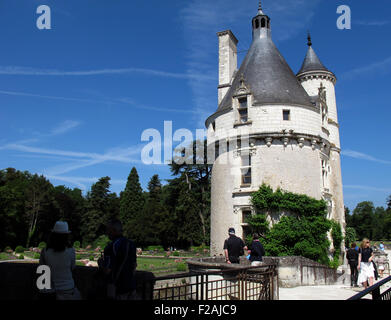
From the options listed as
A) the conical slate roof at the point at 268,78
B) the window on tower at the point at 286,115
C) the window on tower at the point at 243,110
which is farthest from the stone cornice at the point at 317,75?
the window on tower at the point at 243,110

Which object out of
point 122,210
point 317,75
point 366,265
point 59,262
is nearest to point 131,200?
point 122,210

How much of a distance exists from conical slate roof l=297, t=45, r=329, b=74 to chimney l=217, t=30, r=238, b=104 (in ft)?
18.6

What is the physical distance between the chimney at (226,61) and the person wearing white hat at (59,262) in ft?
69.0

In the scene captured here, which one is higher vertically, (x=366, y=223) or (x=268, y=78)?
(x=268, y=78)

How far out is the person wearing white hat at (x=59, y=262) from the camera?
4141mm

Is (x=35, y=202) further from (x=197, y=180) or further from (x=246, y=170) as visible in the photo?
(x=246, y=170)

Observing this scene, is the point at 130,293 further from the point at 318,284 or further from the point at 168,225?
the point at 168,225

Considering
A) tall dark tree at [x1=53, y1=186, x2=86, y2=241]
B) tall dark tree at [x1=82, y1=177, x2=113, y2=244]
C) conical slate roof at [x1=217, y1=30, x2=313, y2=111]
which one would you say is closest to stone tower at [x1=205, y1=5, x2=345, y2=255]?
conical slate roof at [x1=217, y1=30, x2=313, y2=111]

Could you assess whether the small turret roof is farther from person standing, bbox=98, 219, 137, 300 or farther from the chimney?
person standing, bbox=98, 219, 137, 300

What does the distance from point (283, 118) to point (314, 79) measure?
8379 mm

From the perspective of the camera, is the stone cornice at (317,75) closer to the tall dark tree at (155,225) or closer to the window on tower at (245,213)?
the window on tower at (245,213)

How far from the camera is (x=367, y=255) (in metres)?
10.3

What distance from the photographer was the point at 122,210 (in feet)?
206

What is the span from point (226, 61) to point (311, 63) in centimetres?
717
